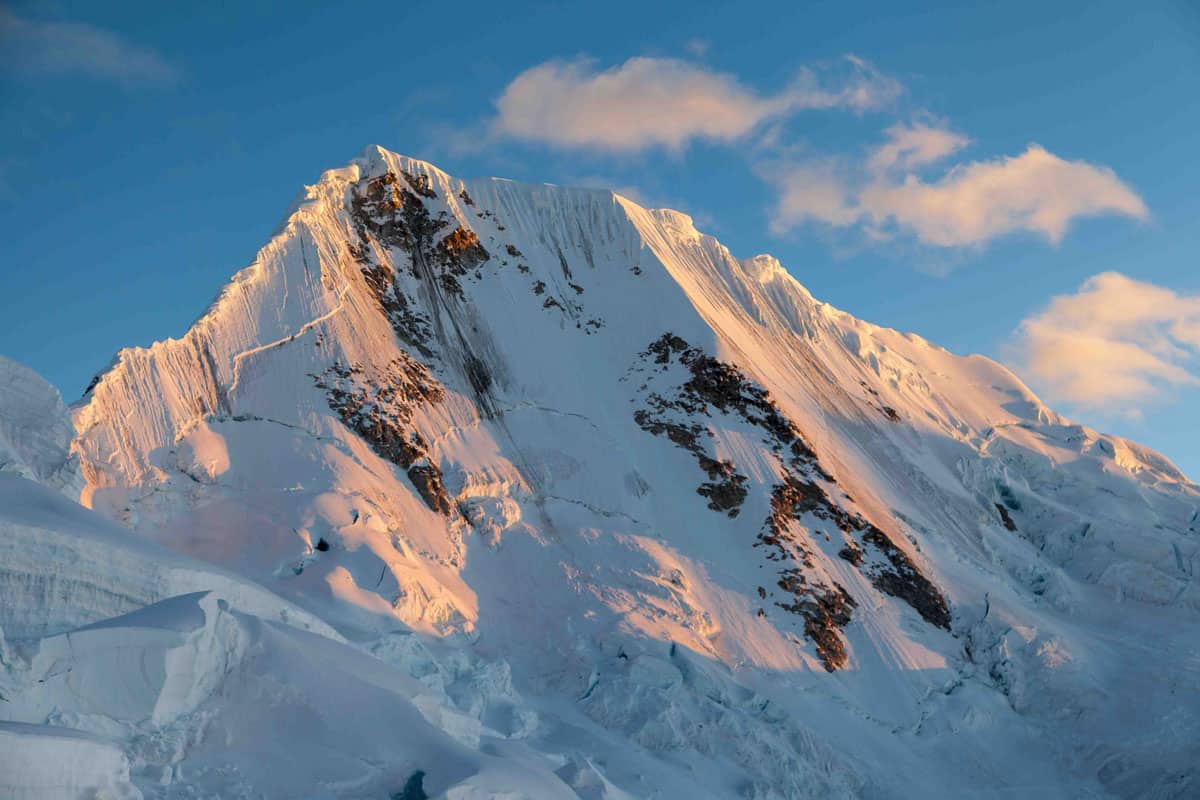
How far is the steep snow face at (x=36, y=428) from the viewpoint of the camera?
95.2 feet

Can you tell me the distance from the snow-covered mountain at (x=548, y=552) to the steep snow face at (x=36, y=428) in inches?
4.3

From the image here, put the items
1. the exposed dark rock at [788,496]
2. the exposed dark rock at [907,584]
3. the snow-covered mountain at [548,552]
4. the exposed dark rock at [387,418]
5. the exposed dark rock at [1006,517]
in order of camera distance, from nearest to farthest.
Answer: the snow-covered mountain at [548,552] < the exposed dark rock at [387,418] < the exposed dark rock at [788,496] < the exposed dark rock at [907,584] < the exposed dark rock at [1006,517]

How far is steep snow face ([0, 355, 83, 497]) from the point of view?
95.2ft

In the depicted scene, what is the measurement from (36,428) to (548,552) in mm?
19146

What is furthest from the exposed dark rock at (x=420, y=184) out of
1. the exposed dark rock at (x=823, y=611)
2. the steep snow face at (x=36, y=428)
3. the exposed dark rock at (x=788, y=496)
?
the steep snow face at (x=36, y=428)

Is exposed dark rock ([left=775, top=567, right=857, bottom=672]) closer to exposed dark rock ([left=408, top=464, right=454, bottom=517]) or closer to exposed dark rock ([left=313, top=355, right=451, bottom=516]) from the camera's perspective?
exposed dark rock ([left=408, top=464, right=454, bottom=517])

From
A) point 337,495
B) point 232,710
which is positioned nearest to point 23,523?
point 232,710

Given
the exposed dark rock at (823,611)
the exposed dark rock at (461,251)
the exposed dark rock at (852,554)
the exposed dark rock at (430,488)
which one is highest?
the exposed dark rock at (461,251)

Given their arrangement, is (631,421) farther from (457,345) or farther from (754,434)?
(457,345)

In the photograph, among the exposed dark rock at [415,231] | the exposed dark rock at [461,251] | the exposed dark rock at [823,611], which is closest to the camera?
the exposed dark rock at [823,611]

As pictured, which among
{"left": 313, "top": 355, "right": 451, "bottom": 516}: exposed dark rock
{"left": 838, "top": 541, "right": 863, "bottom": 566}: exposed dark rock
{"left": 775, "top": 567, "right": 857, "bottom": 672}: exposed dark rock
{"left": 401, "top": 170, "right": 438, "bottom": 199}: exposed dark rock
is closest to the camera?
{"left": 775, "top": 567, "right": 857, "bottom": 672}: exposed dark rock

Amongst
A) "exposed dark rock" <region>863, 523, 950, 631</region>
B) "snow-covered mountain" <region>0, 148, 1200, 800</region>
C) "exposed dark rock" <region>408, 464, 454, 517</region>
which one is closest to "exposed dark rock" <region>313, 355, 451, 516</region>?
"exposed dark rock" <region>408, 464, 454, 517</region>

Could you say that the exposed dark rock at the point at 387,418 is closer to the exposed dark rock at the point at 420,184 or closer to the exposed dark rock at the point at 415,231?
the exposed dark rock at the point at 415,231

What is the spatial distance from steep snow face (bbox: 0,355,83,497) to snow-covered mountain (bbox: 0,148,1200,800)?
0.11 meters
